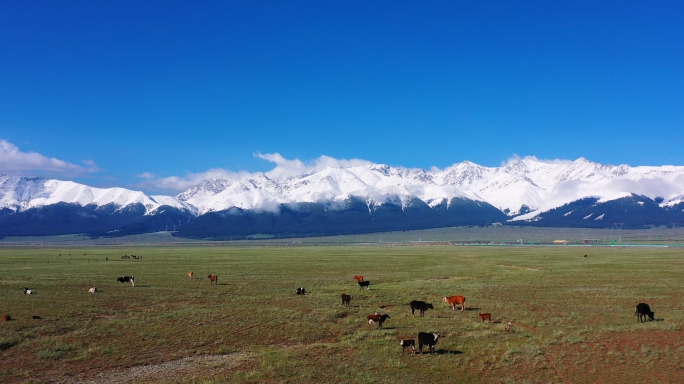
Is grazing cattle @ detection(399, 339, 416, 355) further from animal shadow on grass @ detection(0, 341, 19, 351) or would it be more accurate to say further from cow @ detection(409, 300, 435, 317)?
animal shadow on grass @ detection(0, 341, 19, 351)

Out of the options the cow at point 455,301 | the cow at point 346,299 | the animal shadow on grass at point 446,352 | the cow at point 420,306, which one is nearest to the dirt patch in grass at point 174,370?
the animal shadow on grass at point 446,352

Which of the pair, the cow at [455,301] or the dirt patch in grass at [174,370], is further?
the cow at [455,301]

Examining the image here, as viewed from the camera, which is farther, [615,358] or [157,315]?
[157,315]

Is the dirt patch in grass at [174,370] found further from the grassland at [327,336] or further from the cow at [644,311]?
the cow at [644,311]

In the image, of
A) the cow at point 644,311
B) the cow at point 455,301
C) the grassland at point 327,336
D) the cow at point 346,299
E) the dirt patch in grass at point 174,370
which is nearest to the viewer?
the dirt patch in grass at point 174,370

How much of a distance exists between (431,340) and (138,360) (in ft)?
38.2

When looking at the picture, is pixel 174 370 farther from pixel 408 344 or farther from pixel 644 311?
pixel 644 311

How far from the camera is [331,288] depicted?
39844 mm

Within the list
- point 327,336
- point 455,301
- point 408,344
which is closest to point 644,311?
point 455,301

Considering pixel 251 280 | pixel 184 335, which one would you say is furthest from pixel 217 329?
pixel 251 280

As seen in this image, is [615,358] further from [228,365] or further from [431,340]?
[228,365]

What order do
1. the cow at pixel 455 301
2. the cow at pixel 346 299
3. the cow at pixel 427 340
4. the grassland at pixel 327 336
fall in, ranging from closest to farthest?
1. the grassland at pixel 327 336
2. the cow at pixel 427 340
3. the cow at pixel 455 301
4. the cow at pixel 346 299

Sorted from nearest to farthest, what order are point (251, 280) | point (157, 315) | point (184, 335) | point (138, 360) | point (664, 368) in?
point (664, 368) < point (138, 360) < point (184, 335) < point (157, 315) < point (251, 280)

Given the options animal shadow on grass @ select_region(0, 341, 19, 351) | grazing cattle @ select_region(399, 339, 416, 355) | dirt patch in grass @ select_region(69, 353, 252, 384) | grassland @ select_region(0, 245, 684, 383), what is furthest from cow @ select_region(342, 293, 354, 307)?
animal shadow on grass @ select_region(0, 341, 19, 351)
